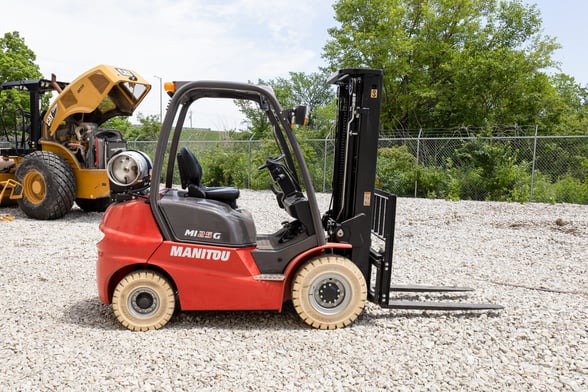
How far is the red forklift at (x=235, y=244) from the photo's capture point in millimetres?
4082

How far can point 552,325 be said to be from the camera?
4.31 metres

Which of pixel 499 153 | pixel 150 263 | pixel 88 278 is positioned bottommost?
pixel 88 278

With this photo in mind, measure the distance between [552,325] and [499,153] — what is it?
12.5 m

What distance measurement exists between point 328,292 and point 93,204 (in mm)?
8770

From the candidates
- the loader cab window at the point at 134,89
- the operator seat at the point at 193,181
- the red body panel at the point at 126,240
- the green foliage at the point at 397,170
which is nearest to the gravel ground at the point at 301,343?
the red body panel at the point at 126,240

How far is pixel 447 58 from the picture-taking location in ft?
82.6

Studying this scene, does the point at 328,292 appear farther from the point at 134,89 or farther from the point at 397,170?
the point at 397,170

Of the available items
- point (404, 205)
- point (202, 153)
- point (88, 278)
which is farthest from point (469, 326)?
point (202, 153)

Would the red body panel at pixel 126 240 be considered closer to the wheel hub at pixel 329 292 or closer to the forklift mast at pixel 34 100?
the wheel hub at pixel 329 292

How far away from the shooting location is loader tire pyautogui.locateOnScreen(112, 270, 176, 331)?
161 inches

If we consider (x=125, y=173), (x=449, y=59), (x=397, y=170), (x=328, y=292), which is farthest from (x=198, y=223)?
(x=449, y=59)

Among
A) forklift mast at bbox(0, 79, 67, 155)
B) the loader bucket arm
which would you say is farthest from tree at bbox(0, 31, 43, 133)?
the loader bucket arm

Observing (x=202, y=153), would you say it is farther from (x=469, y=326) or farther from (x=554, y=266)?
(x=469, y=326)

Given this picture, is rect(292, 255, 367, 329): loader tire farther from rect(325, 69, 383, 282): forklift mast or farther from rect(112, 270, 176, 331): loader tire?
rect(112, 270, 176, 331): loader tire
